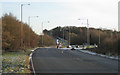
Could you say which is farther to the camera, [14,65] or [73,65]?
[73,65]

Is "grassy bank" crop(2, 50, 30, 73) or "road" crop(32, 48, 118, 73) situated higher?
"grassy bank" crop(2, 50, 30, 73)

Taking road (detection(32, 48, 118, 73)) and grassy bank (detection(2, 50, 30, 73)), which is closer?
grassy bank (detection(2, 50, 30, 73))

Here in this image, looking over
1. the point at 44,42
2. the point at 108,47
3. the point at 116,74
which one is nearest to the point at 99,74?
the point at 116,74

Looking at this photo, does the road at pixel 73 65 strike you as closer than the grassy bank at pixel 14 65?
No

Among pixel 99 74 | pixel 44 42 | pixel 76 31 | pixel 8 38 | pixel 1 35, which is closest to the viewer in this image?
pixel 99 74

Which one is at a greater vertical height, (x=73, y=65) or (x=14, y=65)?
(x=14, y=65)

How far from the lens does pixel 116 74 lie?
14125 millimetres

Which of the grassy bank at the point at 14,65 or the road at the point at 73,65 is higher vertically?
the grassy bank at the point at 14,65

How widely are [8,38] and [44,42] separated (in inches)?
2787

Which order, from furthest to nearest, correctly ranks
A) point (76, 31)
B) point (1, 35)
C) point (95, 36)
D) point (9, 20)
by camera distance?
point (76, 31)
point (95, 36)
point (9, 20)
point (1, 35)

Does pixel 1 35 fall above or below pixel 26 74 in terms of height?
above

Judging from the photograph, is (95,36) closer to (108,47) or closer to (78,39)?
(78,39)

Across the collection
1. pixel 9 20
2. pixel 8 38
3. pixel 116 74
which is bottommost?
pixel 116 74

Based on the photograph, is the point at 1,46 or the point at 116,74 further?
the point at 1,46
